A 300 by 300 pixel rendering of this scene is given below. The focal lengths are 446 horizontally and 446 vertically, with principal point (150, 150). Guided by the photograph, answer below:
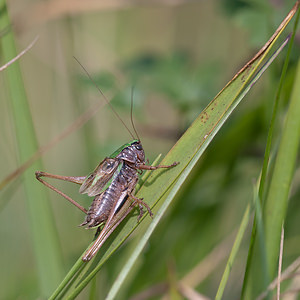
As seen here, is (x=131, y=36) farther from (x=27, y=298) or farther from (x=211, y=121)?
(x=211, y=121)

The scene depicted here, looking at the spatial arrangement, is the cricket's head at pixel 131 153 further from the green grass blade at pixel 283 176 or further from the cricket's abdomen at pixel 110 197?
the green grass blade at pixel 283 176

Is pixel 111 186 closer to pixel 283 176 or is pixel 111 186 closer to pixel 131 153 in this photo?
pixel 131 153

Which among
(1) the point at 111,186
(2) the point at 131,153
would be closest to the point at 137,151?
(2) the point at 131,153

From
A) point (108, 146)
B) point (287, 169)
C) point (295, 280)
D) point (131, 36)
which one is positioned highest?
point (131, 36)

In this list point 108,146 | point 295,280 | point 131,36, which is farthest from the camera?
point 131,36

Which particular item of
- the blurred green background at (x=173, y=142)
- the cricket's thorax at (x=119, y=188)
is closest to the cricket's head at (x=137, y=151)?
the cricket's thorax at (x=119, y=188)

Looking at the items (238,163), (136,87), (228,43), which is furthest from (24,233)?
(228,43)

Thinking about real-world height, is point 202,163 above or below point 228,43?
below

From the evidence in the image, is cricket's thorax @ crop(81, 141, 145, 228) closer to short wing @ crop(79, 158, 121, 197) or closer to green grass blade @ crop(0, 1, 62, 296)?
short wing @ crop(79, 158, 121, 197)
